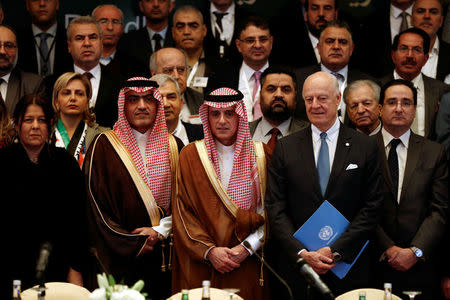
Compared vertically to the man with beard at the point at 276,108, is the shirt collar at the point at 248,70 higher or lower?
higher

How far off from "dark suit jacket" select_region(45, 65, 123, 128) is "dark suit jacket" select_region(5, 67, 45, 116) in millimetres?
74

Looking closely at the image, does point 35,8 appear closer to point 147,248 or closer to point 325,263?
point 147,248

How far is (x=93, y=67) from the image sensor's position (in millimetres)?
7645

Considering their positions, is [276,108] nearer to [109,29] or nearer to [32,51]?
[109,29]

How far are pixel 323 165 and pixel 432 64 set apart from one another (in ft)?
8.42

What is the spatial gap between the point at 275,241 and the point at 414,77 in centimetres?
212

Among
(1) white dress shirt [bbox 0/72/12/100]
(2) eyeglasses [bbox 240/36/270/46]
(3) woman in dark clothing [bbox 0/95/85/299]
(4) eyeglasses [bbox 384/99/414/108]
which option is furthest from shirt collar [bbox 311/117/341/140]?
(1) white dress shirt [bbox 0/72/12/100]

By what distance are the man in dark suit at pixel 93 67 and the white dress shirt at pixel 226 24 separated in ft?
3.99

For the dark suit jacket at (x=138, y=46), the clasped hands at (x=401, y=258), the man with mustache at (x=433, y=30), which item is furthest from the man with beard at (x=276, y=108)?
the man with mustache at (x=433, y=30)

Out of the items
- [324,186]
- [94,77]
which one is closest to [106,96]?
[94,77]

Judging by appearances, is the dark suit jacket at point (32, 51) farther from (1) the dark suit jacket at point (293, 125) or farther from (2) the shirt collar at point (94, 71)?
(1) the dark suit jacket at point (293, 125)

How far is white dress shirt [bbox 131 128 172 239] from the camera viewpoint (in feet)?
20.0

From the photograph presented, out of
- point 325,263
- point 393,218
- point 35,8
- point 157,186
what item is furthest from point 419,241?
point 35,8

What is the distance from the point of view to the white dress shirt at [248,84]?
294 inches
